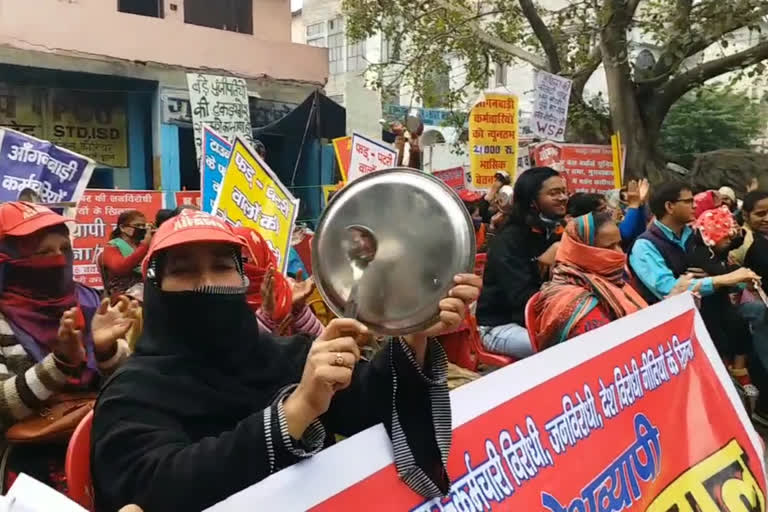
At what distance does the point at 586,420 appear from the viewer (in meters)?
2.04

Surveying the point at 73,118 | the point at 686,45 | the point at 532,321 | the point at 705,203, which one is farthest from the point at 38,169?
the point at 686,45

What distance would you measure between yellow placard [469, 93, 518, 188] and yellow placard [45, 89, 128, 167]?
21.8 ft

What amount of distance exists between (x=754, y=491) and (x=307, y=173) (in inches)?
466

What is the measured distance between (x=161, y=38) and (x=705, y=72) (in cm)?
816

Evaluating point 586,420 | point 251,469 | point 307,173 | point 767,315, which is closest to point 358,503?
point 251,469

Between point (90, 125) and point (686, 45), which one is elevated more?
point (686, 45)

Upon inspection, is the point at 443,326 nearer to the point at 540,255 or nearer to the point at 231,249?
the point at 231,249

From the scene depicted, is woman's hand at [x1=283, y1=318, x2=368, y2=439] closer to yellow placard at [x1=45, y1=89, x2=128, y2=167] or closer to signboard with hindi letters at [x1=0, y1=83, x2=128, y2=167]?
signboard with hindi letters at [x1=0, y1=83, x2=128, y2=167]

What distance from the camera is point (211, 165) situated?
457 centimetres

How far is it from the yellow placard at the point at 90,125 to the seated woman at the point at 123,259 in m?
6.67

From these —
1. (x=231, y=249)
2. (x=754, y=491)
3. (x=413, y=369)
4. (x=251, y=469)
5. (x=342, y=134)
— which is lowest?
(x=754, y=491)

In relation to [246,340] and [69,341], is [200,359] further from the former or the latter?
[69,341]

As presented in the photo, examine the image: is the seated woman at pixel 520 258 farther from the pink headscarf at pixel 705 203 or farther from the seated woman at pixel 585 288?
the pink headscarf at pixel 705 203

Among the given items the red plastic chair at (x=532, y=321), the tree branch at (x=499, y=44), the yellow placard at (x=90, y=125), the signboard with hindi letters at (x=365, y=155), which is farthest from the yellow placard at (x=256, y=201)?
the tree branch at (x=499, y=44)
